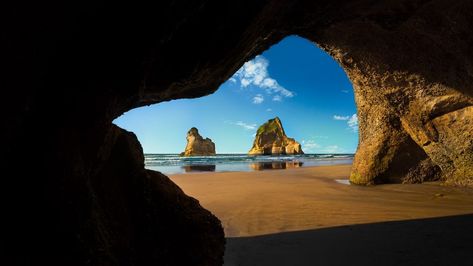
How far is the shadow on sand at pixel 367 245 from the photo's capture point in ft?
10.8

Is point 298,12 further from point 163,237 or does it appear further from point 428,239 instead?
point 428,239

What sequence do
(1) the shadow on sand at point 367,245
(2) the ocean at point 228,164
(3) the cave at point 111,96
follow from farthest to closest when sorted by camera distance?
1. (2) the ocean at point 228,164
2. (1) the shadow on sand at point 367,245
3. (3) the cave at point 111,96

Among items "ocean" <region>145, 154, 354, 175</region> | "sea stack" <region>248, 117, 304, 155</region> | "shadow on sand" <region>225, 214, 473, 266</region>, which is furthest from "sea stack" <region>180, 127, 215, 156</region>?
"shadow on sand" <region>225, 214, 473, 266</region>

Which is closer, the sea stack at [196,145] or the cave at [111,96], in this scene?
the cave at [111,96]

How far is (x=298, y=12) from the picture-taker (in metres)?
3.65

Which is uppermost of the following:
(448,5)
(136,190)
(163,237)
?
(448,5)

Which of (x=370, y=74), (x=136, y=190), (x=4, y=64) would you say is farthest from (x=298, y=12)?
(x=370, y=74)

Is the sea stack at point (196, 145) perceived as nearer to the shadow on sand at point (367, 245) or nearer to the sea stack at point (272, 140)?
the sea stack at point (272, 140)

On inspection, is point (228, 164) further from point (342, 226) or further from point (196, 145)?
point (196, 145)

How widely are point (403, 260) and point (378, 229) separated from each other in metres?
1.21

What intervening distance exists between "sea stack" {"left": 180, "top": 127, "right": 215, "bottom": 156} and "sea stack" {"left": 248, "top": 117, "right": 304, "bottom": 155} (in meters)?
14.5

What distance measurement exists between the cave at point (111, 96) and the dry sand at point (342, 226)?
1.00 m

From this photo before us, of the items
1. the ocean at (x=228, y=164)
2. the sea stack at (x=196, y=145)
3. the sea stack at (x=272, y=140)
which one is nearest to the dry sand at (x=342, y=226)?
the ocean at (x=228, y=164)

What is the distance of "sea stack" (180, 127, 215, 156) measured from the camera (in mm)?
70750
